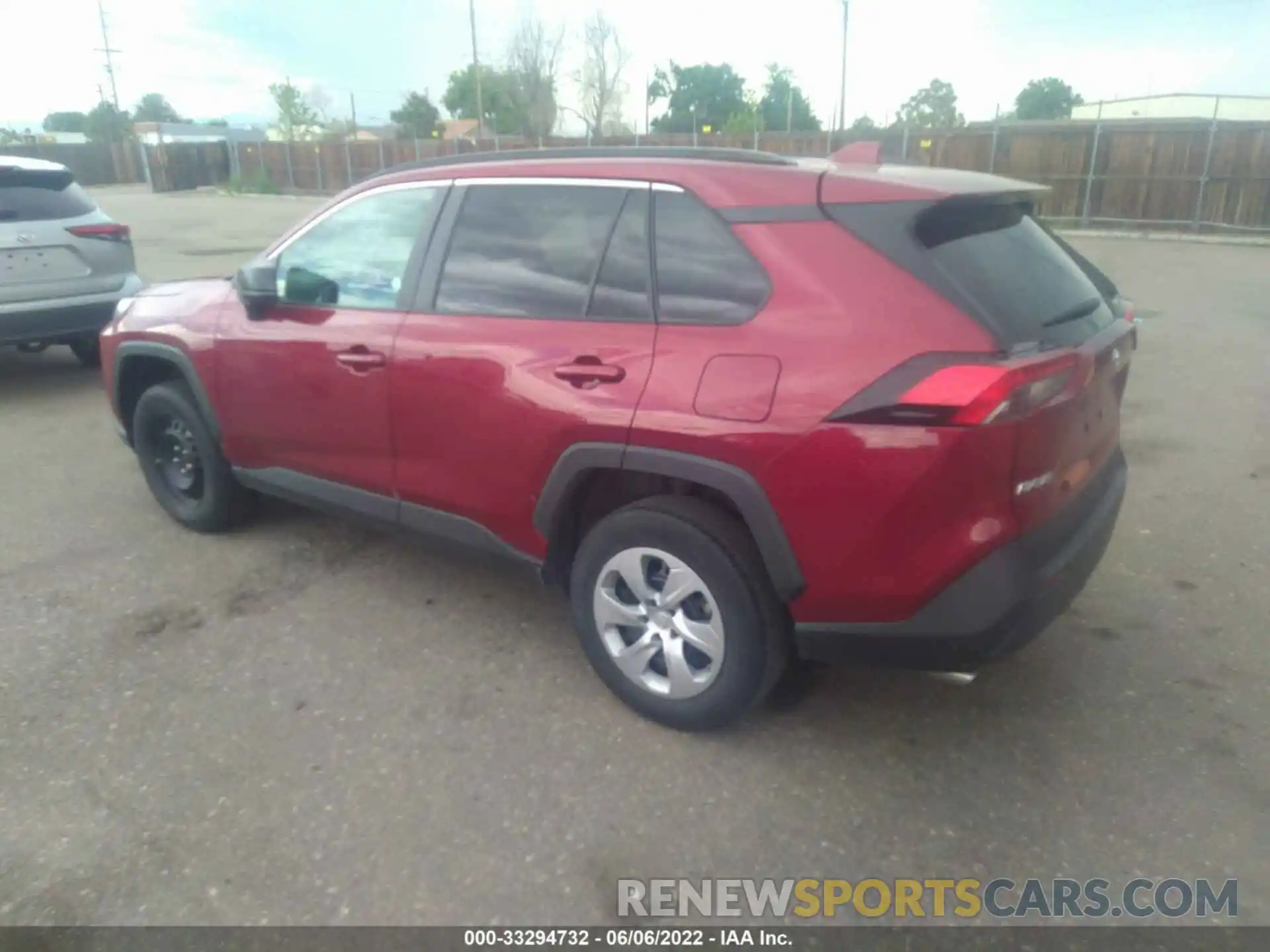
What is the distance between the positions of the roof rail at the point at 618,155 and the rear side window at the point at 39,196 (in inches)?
173

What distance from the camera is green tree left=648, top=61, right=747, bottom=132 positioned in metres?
68.4

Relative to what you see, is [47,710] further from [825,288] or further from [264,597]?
[825,288]

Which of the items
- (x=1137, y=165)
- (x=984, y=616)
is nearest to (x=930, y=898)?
(x=984, y=616)

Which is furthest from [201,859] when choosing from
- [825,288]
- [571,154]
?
[571,154]

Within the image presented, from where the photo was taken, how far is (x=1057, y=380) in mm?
2508

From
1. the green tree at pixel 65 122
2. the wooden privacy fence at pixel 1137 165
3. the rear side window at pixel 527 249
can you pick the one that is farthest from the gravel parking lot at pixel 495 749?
the green tree at pixel 65 122

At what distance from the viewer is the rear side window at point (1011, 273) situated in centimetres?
256

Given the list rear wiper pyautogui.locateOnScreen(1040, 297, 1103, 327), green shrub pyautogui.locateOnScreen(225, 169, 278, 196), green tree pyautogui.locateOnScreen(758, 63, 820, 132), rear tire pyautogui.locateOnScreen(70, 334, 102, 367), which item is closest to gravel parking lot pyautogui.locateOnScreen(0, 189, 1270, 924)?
rear wiper pyautogui.locateOnScreen(1040, 297, 1103, 327)

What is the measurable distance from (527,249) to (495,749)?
5.31 feet

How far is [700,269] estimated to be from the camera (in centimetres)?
280

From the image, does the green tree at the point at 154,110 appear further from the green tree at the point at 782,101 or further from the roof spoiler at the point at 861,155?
Answer: the roof spoiler at the point at 861,155

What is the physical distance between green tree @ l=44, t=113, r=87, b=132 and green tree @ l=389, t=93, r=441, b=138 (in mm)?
56413

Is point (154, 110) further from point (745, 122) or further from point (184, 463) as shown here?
point (184, 463)

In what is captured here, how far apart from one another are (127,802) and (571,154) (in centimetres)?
245
